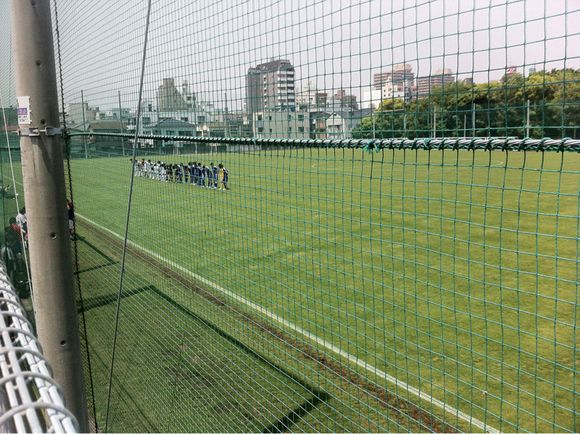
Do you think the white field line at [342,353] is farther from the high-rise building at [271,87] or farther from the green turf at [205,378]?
the high-rise building at [271,87]

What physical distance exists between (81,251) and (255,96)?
767cm

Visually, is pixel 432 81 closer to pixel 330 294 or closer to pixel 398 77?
pixel 398 77

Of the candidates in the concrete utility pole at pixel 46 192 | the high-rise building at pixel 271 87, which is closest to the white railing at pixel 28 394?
the concrete utility pole at pixel 46 192

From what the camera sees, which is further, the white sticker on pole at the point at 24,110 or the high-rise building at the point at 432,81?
the white sticker on pole at the point at 24,110

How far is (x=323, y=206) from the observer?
47.2 ft

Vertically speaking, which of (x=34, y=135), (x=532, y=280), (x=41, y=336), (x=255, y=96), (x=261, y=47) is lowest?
(x=532, y=280)

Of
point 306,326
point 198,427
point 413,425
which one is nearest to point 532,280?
point 306,326

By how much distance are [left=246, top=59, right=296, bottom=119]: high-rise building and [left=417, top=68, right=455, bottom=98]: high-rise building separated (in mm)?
1011

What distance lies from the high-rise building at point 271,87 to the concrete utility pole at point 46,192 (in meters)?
1.34

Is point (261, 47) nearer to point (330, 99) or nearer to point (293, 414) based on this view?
point (330, 99)

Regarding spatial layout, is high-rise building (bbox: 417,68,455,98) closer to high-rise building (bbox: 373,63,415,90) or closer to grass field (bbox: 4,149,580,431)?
high-rise building (bbox: 373,63,415,90)

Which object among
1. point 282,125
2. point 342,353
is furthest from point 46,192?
point 342,353

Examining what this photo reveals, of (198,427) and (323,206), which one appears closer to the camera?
(198,427)

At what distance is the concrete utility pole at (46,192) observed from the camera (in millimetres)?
2721
